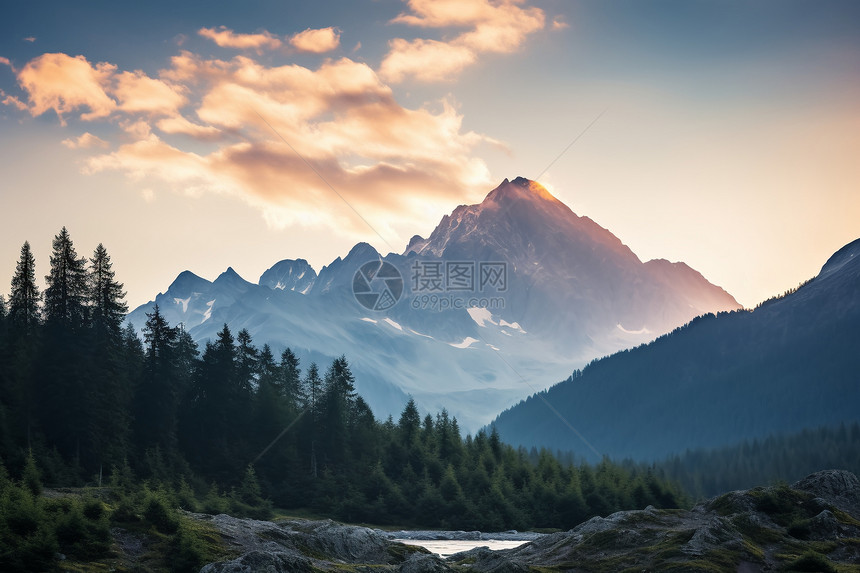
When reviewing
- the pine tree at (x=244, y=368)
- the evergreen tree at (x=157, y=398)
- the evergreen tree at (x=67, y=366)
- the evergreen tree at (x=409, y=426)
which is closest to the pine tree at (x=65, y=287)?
the evergreen tree at (x=67, y=366)

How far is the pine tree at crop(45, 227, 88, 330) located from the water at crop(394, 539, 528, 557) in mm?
59698

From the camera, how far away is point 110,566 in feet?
163

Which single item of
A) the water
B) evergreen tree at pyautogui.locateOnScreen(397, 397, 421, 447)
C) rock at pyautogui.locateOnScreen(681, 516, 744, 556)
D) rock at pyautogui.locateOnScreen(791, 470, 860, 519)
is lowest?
the water

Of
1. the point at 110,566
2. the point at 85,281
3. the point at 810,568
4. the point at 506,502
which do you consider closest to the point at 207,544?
the point at 110,566

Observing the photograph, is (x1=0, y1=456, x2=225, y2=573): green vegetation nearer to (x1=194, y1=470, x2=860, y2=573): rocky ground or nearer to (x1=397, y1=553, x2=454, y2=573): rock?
(x1=194, y1=470, x2=860, y2=573): rocky ground

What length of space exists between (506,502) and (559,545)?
91.7 m

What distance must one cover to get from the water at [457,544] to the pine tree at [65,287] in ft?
196

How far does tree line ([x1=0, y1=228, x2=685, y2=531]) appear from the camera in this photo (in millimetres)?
108812

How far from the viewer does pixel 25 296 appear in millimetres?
118000

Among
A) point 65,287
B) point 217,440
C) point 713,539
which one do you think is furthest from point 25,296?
point 713,539

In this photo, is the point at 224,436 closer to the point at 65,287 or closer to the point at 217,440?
the point at 217,440

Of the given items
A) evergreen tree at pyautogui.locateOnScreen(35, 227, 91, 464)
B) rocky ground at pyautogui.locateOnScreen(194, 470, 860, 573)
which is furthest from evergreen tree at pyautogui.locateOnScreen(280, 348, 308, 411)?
rocky ground at pyautogui.locateOnScreen(194, 470, 860, 573)

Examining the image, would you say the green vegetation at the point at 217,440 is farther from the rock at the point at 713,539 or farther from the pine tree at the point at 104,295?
the rock at the point at 713,539

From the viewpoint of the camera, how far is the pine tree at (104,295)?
394ft
